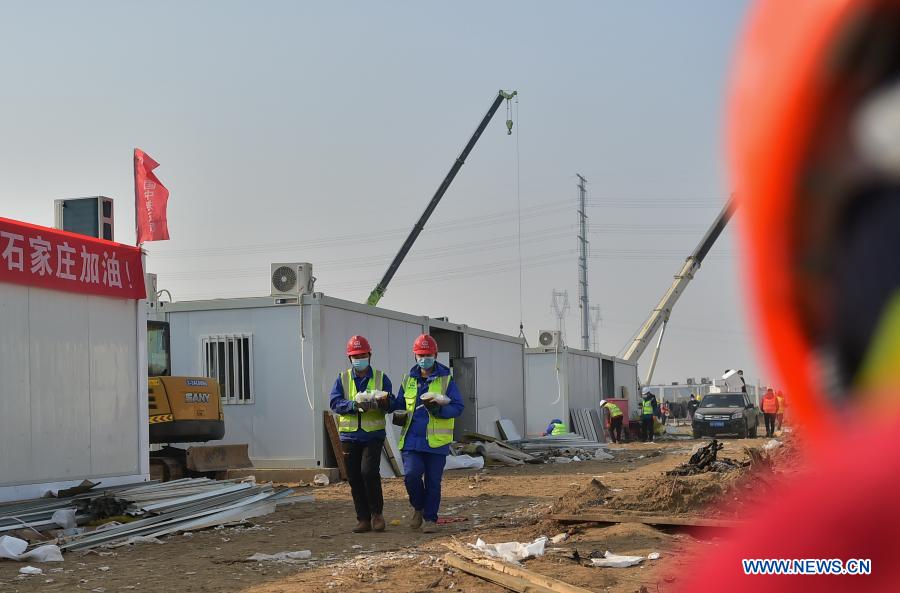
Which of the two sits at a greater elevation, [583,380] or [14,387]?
[14,387]

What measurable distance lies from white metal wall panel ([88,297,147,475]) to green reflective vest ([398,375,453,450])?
5.02 m

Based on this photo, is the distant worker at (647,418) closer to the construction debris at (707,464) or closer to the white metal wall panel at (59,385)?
the construction debris at (707,464)

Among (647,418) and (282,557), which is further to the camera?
(647,418)

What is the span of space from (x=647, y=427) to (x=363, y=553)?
28005 millimetres

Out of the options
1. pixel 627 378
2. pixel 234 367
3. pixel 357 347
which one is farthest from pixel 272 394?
pixel 627 378

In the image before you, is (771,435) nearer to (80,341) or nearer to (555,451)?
(555,451)

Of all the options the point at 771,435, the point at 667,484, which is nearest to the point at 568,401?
the point at 771,435

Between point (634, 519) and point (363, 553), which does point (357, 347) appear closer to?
point (363, 553)

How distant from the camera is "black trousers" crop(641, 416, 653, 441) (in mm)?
36406

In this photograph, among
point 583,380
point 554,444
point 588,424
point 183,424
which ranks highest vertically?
point 183,424

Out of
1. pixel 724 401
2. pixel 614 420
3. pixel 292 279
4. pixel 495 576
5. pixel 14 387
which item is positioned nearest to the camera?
pixel 495 576

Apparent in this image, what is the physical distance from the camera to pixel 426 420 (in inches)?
444

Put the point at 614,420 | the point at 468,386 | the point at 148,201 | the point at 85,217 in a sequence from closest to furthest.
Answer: the point at 85,217 < the point at 148,201 < the point at 468,386 < the point at 614,420

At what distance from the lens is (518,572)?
7.62 meters
